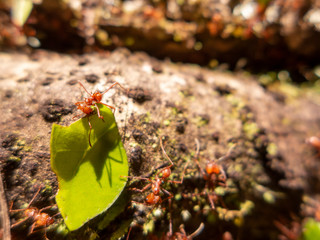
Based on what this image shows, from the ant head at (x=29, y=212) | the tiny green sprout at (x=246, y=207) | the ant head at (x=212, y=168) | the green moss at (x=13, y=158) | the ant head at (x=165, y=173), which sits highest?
the ant head at (x=212, y=168)

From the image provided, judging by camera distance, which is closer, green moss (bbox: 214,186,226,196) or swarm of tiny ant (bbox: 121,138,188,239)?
swarm of tiny ant (bbox: 121,138,188,239)

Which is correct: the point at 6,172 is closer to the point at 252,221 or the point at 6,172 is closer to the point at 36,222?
the point at 36,222

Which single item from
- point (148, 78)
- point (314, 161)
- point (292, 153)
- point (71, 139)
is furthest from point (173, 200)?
point (314, 161)

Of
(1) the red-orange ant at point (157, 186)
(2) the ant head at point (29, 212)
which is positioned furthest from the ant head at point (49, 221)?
(1) the red-orange ant at point (157, 186)

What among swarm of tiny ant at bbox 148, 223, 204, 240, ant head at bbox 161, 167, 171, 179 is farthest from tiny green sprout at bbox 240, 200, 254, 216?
ant head at bbox 161, 167, 171, 179

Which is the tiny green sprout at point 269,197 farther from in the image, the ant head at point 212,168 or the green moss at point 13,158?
the green moss at point 13,158

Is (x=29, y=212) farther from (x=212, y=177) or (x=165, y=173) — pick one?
(x=212, y=177)

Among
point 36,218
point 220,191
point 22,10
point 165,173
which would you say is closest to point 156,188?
point 165,173

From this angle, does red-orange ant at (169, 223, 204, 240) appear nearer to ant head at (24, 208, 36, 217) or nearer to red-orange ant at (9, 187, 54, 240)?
red-orange ant at (9, 187, 54, 240)
